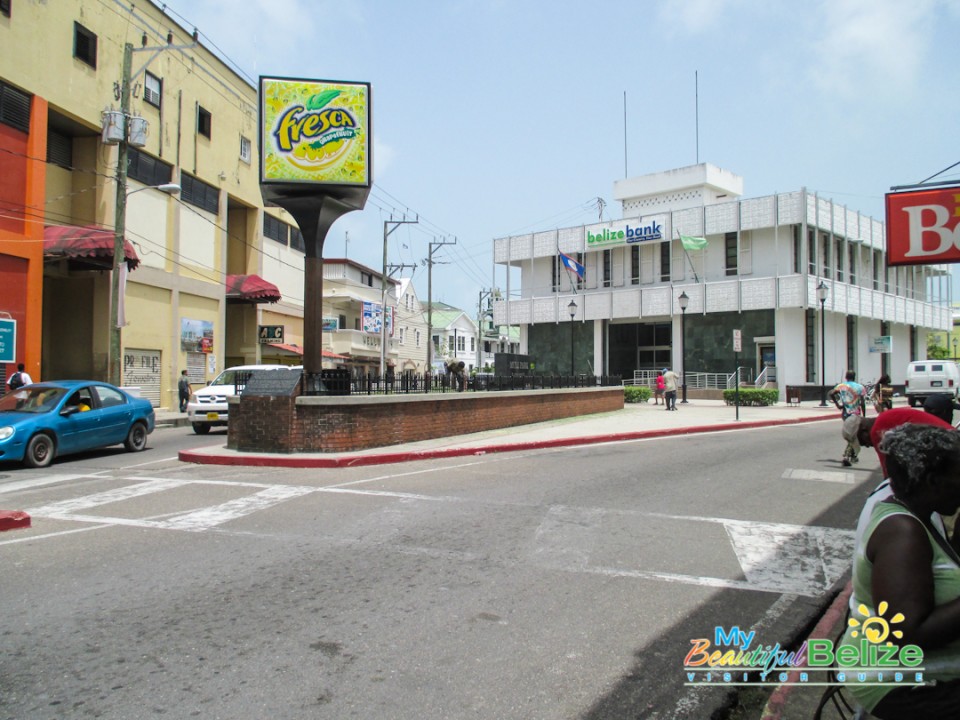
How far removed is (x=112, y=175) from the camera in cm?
2547

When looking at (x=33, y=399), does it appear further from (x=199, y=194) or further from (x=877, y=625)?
(x=199, y=194)

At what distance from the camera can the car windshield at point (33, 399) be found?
13352 mm

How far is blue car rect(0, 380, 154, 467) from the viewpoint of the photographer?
12625 mm

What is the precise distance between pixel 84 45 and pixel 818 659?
28979 millimetres

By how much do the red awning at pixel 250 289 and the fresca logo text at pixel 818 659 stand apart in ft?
103

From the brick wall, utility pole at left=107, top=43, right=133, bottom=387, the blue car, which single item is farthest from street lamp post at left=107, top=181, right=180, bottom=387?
the brick wall

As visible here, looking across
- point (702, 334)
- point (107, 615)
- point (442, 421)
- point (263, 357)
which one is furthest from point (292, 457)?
point (702, 334)

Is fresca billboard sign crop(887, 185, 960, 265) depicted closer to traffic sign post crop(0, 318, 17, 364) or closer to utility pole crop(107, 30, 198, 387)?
utility pole crop(107, 30, 198, 387)

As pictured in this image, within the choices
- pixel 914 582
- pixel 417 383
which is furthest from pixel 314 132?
pixel 914 582

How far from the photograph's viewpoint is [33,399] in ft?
44.7

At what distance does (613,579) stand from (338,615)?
2270 mm

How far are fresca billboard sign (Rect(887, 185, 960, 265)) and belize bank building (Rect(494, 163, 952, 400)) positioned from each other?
20.8 meters

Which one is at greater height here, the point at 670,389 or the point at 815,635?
the point at 670,389

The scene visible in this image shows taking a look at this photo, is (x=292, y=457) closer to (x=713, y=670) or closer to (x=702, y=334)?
(x=713, y=670)
